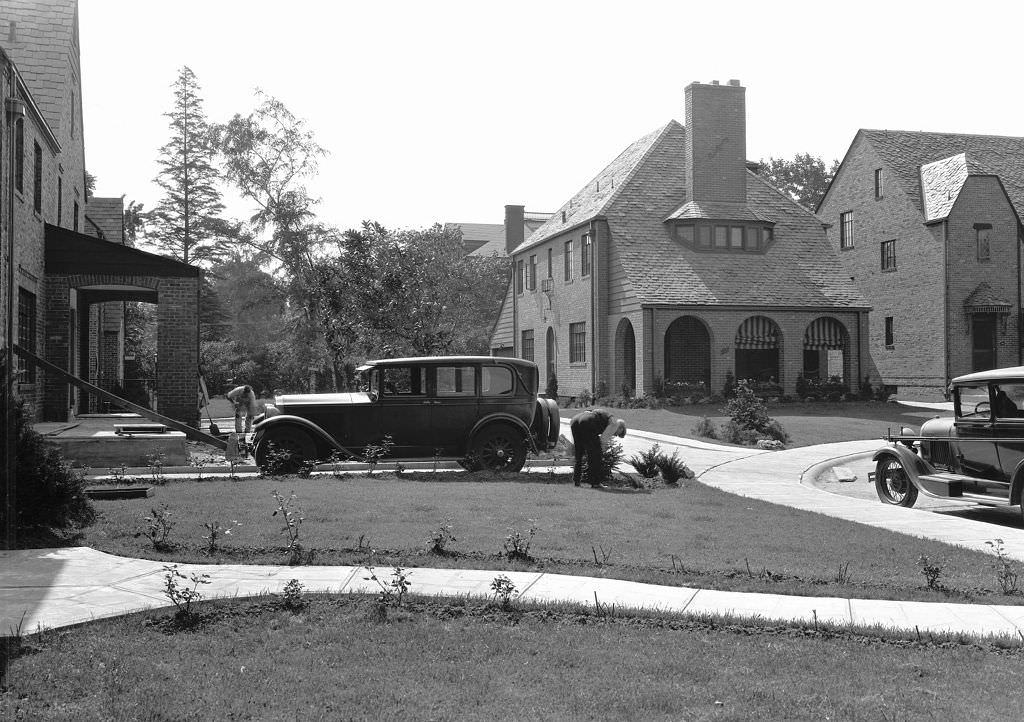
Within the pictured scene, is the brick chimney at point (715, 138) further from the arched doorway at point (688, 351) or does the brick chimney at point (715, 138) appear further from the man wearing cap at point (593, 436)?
the man wearing cap at point (593, 436)

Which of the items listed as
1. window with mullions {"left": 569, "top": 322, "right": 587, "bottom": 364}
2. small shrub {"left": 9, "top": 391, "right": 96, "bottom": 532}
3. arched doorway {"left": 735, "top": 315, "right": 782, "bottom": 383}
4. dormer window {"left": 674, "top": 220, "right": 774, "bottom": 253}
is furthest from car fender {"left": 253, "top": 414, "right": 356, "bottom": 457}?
dormer window {"left": 674, "top": 220, "right": 774, "bottom": 253}

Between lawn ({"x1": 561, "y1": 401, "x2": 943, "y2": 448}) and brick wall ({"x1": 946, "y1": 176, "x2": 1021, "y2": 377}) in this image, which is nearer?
lawn ({"x1": 561, "y1": 401, "x2": 943, "y2": 448})

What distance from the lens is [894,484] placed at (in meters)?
13.6

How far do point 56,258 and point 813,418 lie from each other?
22048 millimetres

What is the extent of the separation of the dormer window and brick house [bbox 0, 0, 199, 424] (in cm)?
2115

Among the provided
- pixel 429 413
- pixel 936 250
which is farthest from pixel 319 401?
pixel 936 250

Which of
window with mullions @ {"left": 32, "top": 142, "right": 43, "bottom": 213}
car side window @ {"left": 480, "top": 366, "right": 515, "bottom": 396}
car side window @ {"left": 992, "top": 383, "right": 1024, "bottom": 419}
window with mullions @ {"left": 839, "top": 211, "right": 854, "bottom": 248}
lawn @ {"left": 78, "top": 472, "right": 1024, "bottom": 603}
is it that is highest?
window with mullions @ {"left": 839, "top": 211, "right": 854, "bottom": 248}

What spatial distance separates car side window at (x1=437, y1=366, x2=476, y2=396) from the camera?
15.1m

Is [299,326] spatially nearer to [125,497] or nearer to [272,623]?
[125,497]

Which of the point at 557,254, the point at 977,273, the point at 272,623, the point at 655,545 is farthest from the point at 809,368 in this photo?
the point at 272,623

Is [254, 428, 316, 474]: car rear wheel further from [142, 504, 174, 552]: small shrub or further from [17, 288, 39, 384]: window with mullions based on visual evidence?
[17, 288, 39, 384]: window with mullions

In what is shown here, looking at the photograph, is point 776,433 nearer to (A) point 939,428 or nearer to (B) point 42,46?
(A) point 939,428

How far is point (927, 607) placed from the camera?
22.3 feet

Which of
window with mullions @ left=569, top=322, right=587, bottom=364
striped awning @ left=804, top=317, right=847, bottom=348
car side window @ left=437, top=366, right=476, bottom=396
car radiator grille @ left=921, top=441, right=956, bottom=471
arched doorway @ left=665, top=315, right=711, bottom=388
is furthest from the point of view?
window with mullions @ left=569, top=322, right=587, bottom=364
